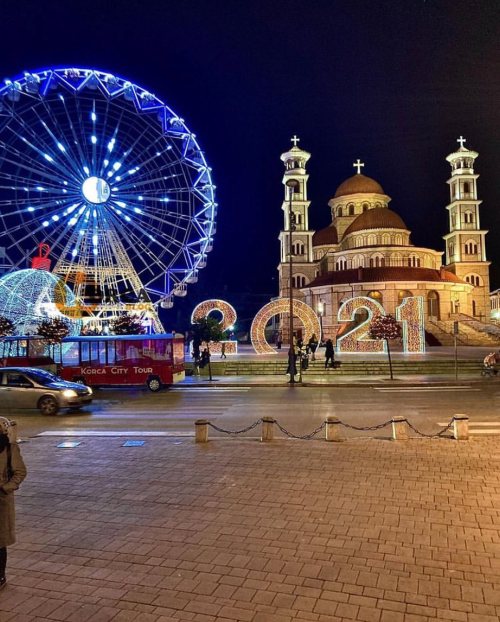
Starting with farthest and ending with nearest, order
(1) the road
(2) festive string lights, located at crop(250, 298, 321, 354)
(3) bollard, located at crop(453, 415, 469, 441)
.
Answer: (2) festive string lights, located at crop(250, 298, 321, 354) → (1) the road → (3) bollard, located at crop(453, 415, 469, 441)

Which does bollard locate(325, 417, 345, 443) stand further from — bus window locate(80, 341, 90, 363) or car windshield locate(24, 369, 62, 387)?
bus window locate(80, 341, 90, 363)

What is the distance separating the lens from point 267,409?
56.7 feet

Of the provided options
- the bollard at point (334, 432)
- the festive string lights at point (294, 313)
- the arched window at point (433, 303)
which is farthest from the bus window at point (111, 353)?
the arched window at point (433, 303)

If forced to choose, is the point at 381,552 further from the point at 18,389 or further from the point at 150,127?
the point at 150,127

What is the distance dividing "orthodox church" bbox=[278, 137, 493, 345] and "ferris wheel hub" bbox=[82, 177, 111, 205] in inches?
755

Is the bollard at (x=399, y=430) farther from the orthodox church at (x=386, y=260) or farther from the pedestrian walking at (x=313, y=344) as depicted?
the orthodox church at (x=386, y=260)

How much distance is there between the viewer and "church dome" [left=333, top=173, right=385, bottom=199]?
72044 millimetres

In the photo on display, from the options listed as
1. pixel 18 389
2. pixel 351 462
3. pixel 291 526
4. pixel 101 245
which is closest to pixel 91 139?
pixel 101 245

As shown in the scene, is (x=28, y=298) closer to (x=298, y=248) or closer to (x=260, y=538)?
(x=260, y=538)

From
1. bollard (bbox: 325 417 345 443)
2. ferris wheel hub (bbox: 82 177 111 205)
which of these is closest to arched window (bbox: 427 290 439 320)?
ferris wheel hub (bbox: 82 177 111 205)

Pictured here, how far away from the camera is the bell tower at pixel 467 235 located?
6656cm

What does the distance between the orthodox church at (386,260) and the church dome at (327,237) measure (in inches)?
5.8

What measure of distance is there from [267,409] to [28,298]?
17.9m

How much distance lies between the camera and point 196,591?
16.6ft
